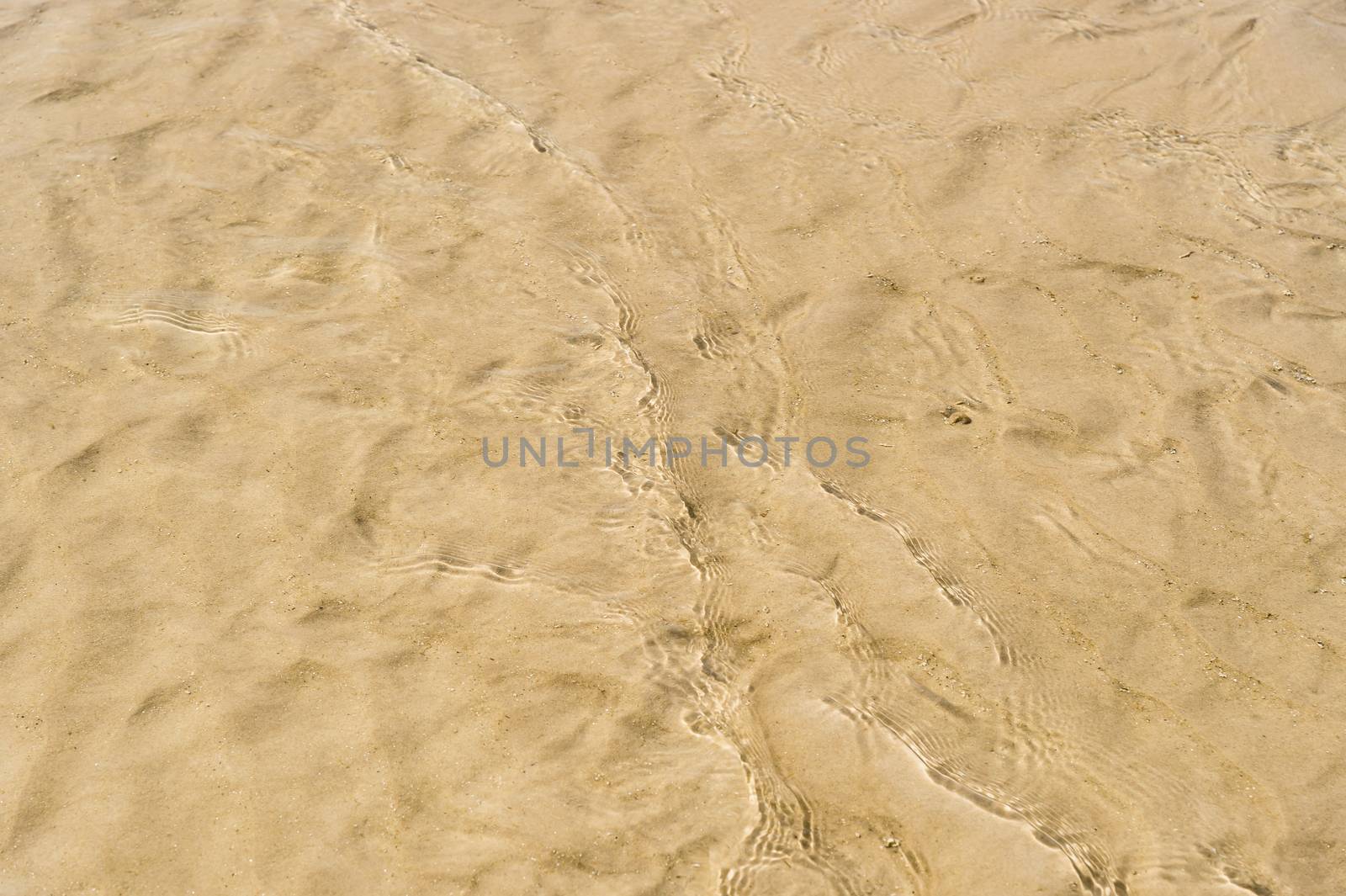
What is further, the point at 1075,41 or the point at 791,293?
the point at 1075,41

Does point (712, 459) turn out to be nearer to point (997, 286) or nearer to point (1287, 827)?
point (997, 286)

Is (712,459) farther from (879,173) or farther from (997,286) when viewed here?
(879,173)

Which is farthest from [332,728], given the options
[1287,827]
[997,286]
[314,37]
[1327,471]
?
[314,37]

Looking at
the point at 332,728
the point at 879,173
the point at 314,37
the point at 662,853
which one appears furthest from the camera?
the point at 314,37

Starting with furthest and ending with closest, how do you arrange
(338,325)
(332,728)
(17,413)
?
(338,325) → (17,413) → (332,728)

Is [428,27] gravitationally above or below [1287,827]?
above

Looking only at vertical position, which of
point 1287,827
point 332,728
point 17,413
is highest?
point 17,413

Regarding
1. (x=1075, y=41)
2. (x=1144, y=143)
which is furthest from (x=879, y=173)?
(x=1075, y=41)
